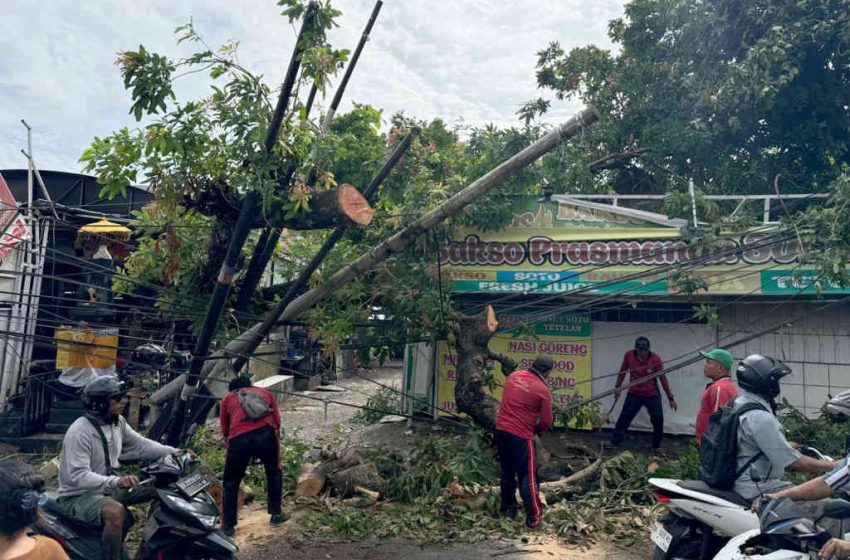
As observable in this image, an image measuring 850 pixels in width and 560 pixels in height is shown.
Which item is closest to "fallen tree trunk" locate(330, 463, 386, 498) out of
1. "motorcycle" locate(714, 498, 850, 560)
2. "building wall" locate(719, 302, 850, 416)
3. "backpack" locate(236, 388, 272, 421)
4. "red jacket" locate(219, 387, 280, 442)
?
"red jacket" locate(219, 387, 280, 442)

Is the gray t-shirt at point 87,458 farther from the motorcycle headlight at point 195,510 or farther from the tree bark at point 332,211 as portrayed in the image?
the tree bark at point 332,211

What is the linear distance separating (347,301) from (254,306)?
1336mm

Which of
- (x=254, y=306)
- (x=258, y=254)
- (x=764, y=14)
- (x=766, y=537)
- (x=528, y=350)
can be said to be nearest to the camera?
(x=766, y=537)

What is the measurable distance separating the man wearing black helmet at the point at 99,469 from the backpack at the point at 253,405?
128 cm

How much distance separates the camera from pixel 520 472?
255 inches

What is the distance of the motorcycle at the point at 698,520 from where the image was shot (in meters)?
4.12

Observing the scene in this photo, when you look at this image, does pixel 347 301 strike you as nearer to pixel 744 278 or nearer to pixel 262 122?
pixel 262 122

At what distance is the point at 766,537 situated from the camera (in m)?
3.45

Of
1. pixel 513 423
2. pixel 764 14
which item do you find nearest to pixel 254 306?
pixel 513 423

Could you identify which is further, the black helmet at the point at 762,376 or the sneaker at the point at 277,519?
the sneaker at the point at 277,519

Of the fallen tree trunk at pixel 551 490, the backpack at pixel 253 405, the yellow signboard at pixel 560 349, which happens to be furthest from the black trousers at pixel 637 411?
the backpack at pixel 253 405

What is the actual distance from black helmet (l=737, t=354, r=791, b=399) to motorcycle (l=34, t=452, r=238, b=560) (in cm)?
364

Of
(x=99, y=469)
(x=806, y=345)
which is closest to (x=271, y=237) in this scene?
(x=99, y=469)

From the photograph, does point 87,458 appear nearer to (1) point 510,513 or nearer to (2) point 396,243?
(2) point 396,243
